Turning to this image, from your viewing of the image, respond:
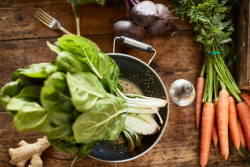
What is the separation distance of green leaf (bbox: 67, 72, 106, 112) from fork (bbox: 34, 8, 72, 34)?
22.6 inches

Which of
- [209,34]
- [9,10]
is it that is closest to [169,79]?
[209,34]

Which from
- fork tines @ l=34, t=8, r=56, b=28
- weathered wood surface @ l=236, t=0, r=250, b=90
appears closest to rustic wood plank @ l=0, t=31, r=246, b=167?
fork tines @ l=34, t=8, r=56, b=28

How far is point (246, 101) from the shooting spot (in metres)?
1.15

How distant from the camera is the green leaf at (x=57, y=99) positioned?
23.6 inches

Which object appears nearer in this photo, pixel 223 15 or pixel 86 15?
pixel 223 15

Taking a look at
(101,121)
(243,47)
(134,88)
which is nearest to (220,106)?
(243,47)

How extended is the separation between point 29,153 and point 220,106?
3.70 feet

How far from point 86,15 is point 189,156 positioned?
1.10m

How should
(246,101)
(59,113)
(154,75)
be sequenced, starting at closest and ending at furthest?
(59,113), (154,75), (246,101)

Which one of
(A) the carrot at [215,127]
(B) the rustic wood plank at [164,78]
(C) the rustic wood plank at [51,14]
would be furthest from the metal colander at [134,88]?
(A) the carrot at [215,127]

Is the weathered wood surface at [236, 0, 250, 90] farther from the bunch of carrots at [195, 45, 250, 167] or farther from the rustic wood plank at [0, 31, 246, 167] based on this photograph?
the rustic wood plank at [0, 31, 246, 167]

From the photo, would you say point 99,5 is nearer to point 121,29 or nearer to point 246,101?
point 121,29

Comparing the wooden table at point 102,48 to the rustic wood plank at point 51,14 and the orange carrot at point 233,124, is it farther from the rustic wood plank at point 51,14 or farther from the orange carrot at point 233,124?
the orange carrot at point 233,124

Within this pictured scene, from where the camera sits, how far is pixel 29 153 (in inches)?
43.0
